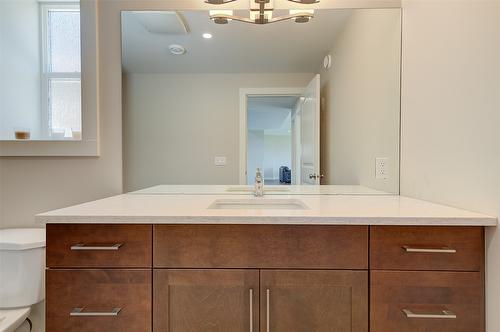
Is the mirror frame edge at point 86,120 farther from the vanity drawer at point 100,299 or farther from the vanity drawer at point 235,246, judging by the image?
the vanity drawer at point 235,246

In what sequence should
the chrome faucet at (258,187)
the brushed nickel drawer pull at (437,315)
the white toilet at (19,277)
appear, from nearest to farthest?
the brushed nickel drawer pull at (437,315) < the white toilet at (19,277) < the chrome faucet at (258,187)

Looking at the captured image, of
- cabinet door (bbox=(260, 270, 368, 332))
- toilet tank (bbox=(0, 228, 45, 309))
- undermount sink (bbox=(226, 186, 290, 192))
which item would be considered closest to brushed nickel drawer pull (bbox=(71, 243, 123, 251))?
cabinet door (bbox=(260, 270, 368, 332))


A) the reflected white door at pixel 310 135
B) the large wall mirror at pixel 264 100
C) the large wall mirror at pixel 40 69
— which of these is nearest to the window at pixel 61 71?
the large wall mirror at pixel 40 69

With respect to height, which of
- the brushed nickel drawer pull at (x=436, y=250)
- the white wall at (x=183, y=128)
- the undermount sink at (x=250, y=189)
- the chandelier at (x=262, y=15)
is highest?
the chandelier at (x=262, y=15)

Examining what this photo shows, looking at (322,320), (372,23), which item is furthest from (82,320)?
(372,23)

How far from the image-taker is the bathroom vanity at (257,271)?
0.92 m

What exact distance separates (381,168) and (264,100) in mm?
754

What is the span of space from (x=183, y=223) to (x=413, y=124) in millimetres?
1211

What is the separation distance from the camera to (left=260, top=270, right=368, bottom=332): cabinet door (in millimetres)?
934

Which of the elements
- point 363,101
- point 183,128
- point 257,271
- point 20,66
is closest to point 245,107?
point 183,128

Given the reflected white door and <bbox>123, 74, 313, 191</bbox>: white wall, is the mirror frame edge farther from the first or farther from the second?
the reflected white door

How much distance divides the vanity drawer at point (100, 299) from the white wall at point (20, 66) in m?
1.06

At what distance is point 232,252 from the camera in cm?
95

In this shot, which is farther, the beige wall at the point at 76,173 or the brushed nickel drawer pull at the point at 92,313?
the beige wall at the point at 76,173
